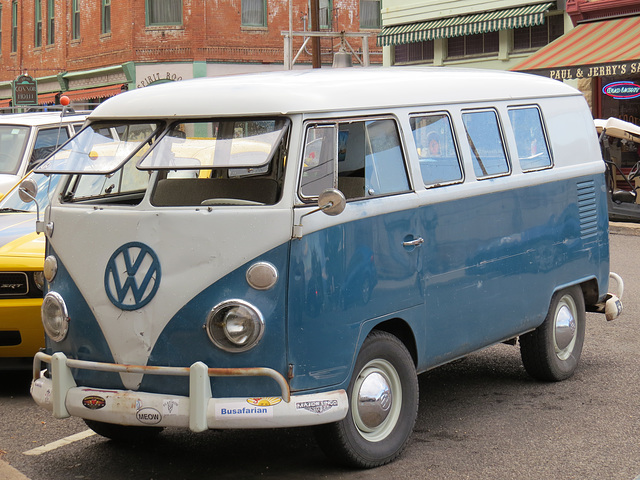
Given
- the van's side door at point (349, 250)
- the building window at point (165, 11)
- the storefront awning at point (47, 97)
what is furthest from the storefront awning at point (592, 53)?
the storefront awning at point (47, 97)

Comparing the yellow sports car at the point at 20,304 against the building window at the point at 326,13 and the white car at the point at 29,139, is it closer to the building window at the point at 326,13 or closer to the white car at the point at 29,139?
the white car at the point at 29,139

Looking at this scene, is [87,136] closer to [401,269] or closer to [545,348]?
[401,269]

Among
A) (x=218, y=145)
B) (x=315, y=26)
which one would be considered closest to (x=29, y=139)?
(x=218, y=145)

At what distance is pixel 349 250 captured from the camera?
17.7 ft

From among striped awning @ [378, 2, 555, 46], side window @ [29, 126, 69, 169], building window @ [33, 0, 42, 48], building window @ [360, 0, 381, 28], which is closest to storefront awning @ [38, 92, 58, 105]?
building window @ [33, 0, 42, 48]

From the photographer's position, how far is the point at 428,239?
6.04 meters

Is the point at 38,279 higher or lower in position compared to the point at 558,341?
Answer: higher

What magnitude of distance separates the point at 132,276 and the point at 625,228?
13751mm

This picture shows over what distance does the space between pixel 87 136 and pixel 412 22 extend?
23.6m

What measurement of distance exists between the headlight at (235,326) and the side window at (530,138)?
2751 mm

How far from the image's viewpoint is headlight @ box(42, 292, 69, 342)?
5547 mm

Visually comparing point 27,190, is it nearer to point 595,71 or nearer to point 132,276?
point 132,276

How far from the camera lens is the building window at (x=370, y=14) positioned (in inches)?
1484

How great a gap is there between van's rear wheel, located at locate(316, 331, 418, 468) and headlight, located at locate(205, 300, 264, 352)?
67cm
